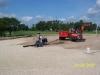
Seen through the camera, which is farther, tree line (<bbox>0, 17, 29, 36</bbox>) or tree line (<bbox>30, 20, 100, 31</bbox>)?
tree line (<bbox>30, 20, 100, 31</bbox>)

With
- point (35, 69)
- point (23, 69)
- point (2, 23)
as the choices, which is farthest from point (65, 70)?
point (2, 23)

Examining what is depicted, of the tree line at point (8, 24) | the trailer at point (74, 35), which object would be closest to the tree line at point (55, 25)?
the tree line at point (8, 24)

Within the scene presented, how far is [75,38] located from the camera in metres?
28.8

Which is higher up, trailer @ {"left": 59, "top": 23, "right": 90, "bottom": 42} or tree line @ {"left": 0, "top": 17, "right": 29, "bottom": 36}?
tree line @ {"left": 0, "top": 17, "right": 29, "bottom": 36}

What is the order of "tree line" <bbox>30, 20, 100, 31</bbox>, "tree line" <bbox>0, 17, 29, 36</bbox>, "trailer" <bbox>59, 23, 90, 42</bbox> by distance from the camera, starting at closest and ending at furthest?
"trailer" <bbox>59, 23, 90, 42</bbox> → "tree line" <bbox>0, 17, 29, 36</bbox> → "tree line" <bbox>30, 20, 100, 31</bbox>

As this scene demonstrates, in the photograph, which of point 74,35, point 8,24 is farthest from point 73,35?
point 8,24

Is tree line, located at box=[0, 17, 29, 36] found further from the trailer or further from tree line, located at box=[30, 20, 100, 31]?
tree line, located at box=[30, 20, 100, 31]

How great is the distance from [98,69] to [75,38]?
19.0 metres

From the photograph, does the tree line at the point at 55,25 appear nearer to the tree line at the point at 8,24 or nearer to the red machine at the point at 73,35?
the tree line at the point at 8,24

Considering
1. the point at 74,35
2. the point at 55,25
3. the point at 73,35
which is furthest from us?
the point at 55,25

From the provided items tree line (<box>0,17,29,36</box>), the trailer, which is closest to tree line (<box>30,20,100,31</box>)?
tree line (<box>0,17,29,36</box>)

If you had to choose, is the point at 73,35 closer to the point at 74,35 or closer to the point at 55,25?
the point at 74,35

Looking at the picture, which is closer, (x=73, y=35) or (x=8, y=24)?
(x=73, y=35)

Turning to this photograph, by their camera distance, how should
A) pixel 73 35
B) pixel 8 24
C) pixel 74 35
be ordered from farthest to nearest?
pixel 8 24
pixel 73 35
pixel 74 35
